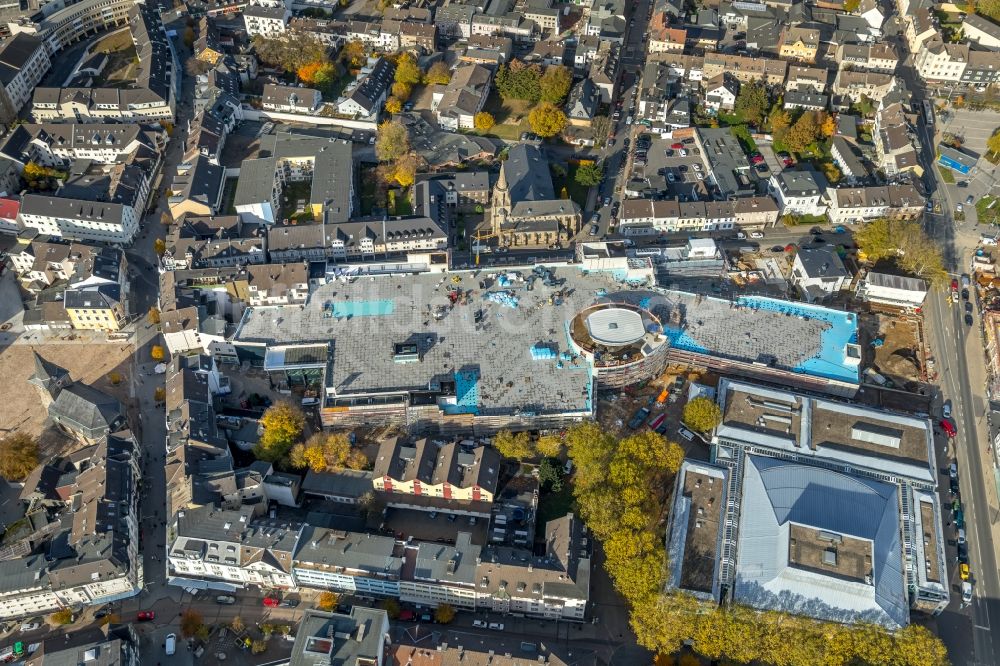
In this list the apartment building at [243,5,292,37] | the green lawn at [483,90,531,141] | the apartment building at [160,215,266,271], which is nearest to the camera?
the apartment building at [160,215,266,271]

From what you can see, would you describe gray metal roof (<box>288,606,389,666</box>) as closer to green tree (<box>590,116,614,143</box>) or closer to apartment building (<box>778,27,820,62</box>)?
green tree (<box>590,116,614,143</box>)

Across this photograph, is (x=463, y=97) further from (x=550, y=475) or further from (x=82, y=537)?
(x=82, y=537)

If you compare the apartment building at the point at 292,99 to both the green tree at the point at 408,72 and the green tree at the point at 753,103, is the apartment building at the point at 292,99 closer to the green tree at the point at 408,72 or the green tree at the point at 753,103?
the green tree at the point at 408,72

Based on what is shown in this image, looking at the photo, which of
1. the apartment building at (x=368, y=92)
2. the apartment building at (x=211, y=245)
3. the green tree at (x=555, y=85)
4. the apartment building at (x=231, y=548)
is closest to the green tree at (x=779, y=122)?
the green tree at (x=555, y=85)

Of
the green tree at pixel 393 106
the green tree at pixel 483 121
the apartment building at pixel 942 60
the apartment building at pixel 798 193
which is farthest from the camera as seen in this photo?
the apartment building at pixel 942 60

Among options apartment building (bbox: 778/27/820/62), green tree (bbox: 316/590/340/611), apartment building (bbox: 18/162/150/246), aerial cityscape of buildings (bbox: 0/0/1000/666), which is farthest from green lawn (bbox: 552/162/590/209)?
green tree (bbox: 316/590/340/611)

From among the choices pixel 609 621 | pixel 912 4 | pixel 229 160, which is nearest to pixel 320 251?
pixel 229 160

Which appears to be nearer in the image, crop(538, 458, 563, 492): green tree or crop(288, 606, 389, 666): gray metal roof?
crop(288, 606, 389, 666): gray metal roof
